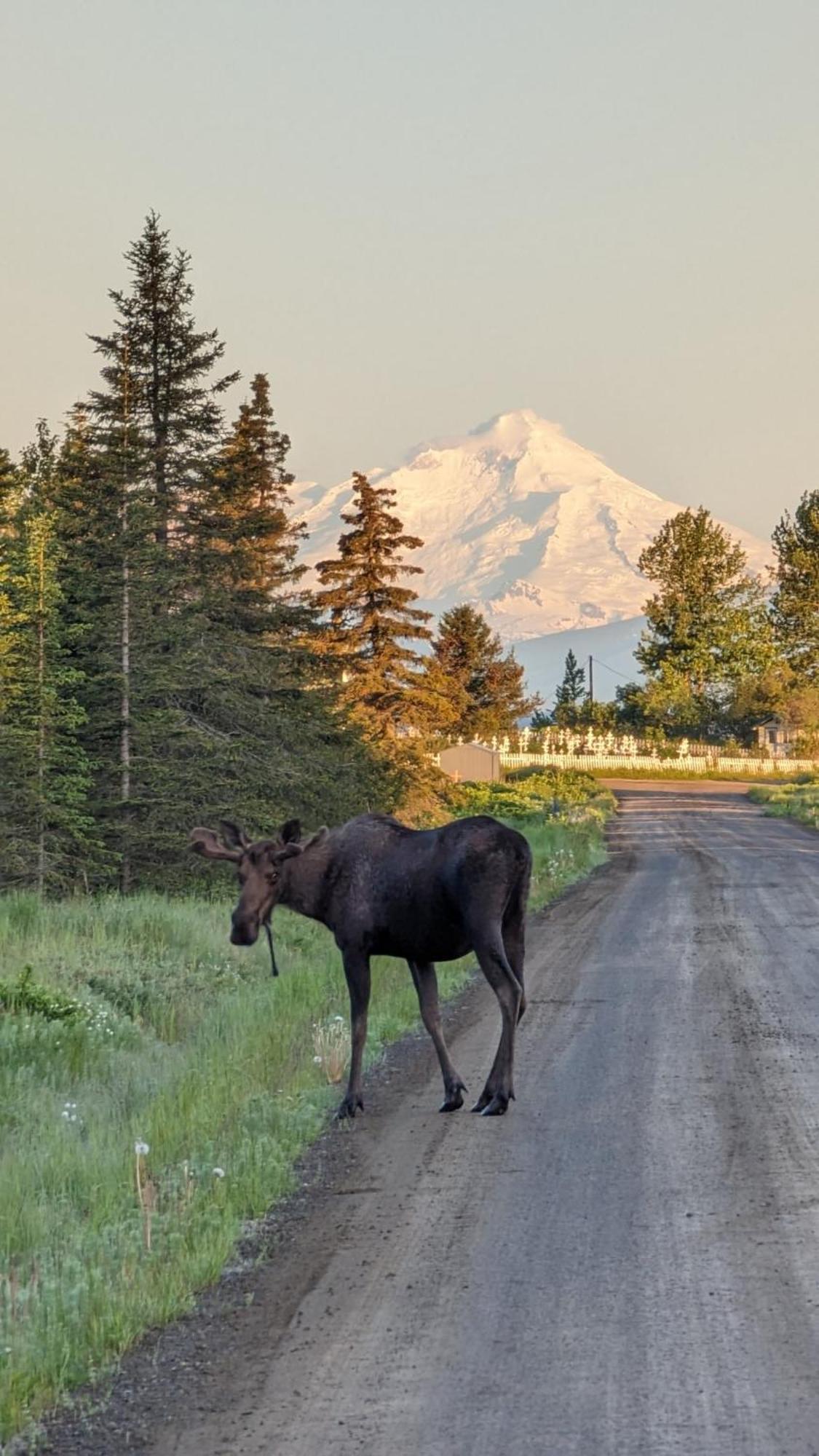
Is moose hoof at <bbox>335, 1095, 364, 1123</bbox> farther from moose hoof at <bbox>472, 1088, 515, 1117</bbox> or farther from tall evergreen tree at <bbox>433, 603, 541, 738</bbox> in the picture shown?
tall evergreen tree at <bbox>433, 603, 541, 738</bbox>

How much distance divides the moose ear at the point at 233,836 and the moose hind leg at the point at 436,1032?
148 centimetres

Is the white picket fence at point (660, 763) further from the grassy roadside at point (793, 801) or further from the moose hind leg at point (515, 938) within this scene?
the moose hind leg at point (515, 938)

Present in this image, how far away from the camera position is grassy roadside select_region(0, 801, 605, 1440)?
23.2 feet

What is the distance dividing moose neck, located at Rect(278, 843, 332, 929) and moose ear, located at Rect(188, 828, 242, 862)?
17.5 inches

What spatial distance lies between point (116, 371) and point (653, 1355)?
26227 millimetres

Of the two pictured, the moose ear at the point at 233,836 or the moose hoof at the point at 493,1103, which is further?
the moose ear at the point at 233,836

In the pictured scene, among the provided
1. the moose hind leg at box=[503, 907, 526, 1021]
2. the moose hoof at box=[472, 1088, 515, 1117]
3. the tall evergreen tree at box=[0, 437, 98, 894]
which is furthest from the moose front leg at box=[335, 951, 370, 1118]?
the tall evergreen tree at box=[0, 437, 98, 894]

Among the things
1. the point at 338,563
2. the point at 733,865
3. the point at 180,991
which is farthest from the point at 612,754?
the point at 180,991

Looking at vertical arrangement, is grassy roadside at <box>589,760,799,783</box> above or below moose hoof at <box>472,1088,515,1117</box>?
above

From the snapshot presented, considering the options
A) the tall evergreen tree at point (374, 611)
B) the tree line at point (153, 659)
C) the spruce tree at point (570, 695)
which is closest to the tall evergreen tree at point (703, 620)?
the spruce tree at point (570, 695)

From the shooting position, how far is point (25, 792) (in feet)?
86.4

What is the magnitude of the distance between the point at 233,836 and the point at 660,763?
91.5 metres

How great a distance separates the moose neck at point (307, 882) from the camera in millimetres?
11266

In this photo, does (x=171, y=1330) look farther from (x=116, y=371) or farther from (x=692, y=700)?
(x=692, y=700)
